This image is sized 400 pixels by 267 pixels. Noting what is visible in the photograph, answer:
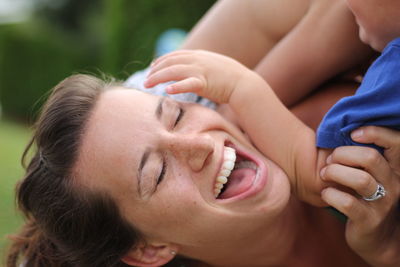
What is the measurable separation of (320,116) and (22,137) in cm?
983

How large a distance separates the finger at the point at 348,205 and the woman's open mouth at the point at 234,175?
347 millimetres

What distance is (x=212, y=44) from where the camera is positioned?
309cm

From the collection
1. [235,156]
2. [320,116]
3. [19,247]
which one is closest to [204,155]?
[235,156]

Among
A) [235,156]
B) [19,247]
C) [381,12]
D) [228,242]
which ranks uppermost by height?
[381,12]

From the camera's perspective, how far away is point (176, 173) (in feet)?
7.63

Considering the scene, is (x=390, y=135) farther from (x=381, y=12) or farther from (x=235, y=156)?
(x=235, y=156)

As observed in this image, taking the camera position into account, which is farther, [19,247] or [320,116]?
[19,247]

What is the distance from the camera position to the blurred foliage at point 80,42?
6.25m

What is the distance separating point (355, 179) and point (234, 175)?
0.62 m

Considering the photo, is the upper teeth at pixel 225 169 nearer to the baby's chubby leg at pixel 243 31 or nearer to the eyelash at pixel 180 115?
the eyelash at pixel 180 115

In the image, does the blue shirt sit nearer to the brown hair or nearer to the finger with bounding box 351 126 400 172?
the finger with bounding box 351 126 400 172

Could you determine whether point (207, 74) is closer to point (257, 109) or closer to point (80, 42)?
point (257, 109)

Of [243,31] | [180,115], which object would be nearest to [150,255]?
[180,115]

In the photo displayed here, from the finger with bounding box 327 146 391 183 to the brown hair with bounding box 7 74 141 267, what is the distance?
998mm
